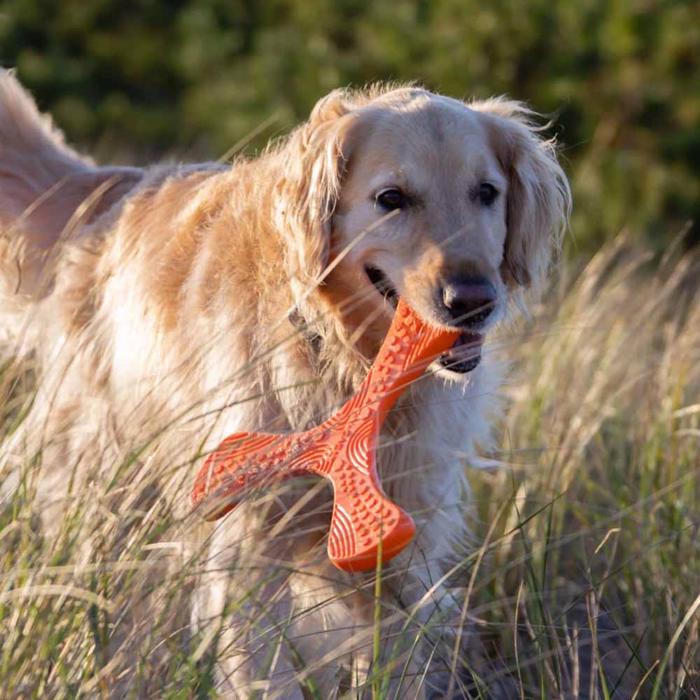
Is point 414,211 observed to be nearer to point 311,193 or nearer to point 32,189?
point 311,193

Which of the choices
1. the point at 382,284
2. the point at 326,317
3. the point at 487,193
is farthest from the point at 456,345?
the point at 487,193

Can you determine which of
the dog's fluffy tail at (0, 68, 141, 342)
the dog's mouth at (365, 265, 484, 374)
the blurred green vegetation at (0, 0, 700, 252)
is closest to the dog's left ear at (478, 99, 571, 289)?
the dog's mouth at (365, 265, 484, 374)

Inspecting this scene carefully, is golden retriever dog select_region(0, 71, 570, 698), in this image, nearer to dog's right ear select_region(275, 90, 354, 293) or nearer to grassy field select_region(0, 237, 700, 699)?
dog's right ear select_region(275, 90, 354, 293)

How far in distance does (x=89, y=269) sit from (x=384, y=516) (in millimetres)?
1826

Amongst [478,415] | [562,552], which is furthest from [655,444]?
[478,415]

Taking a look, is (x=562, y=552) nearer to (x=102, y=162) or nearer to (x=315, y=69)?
(x=102, y=162)

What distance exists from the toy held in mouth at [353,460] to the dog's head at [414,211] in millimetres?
94

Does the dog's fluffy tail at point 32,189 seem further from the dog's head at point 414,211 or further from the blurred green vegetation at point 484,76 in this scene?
the blurred green vegetation at point 484,76

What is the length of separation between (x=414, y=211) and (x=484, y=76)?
24.3ft

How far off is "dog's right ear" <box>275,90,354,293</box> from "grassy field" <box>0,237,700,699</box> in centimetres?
56

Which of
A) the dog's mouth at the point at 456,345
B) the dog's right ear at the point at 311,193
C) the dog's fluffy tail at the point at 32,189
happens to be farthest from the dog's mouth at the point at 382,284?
the dog's fluffy tail at the point at 32,189

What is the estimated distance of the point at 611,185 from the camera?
10.6 metres

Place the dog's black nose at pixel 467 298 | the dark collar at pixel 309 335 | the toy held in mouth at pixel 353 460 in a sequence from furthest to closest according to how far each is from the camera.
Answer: the dark collar at pixel 309 335, the dog's black nose at pixel 467 298, the toy held in mouth at pixel 353 460

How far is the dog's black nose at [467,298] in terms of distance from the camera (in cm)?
325
